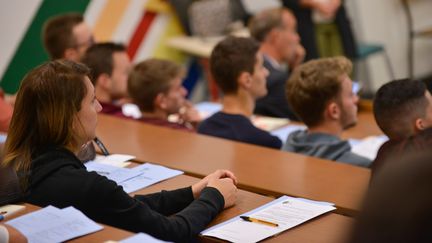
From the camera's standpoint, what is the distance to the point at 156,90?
423 centimetres

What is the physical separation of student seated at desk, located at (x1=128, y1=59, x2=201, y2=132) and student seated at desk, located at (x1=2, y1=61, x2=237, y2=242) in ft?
5.47

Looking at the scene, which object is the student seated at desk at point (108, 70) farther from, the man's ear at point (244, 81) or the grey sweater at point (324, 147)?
the grey sweater at point (324, 147)

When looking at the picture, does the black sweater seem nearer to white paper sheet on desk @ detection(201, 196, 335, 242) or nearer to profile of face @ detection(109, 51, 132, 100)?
white paper sheet on desk @ detection(201, 196, 335, 242)

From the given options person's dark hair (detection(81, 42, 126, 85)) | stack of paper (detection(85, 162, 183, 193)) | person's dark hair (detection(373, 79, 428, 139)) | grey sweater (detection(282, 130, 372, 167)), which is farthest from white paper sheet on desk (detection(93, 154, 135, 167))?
person's dark hair (detection(81, 42, 126, 85))

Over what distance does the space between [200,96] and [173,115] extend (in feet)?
8.09

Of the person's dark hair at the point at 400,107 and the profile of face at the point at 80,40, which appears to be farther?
the profile of face at the point at 80,40

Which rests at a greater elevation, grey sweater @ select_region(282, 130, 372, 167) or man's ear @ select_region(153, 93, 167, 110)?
grey sweater @ select_region(282, 130, 372, 167)

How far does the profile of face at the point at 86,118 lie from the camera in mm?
2473

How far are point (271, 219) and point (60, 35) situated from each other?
2720 millimetres

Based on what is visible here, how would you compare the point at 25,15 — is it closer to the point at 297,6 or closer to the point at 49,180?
the point at 297,6

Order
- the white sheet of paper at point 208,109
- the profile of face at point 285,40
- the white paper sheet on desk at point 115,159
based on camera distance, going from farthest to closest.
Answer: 1. the profile of face at point 285,40
2. the white sheet of paper at point 208,109
3. the white paper sheet on desk at point 115,159

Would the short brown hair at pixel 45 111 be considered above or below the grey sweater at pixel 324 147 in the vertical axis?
above

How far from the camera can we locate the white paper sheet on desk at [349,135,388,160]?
12.0ft

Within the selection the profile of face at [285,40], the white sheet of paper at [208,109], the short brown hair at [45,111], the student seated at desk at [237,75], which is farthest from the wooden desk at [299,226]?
the profile of face at [285,40]
